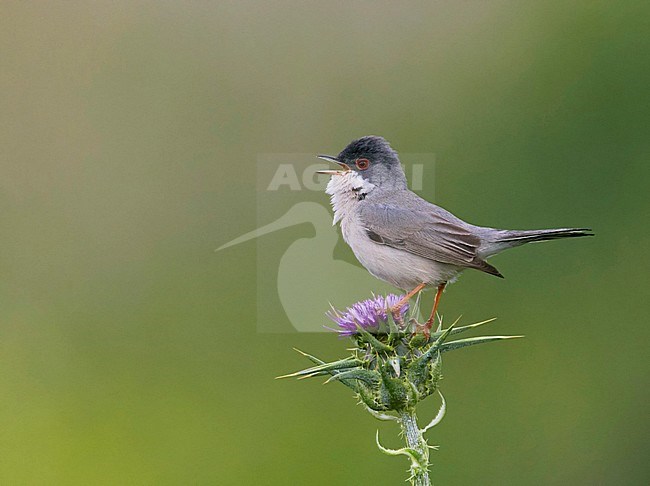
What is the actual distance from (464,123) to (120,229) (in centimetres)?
405

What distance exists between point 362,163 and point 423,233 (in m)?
0.72

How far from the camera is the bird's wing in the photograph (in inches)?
209

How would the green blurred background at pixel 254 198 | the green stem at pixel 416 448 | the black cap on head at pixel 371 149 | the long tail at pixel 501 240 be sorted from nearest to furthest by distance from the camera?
1. the green stem at pixel 416 448
2. the long tail at pixel 501 240
3. the black cap on head at pixel 371 149
4. the green blurred background at pixel 254 198

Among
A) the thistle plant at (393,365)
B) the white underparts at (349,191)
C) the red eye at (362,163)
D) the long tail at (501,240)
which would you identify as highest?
the red eye at (362,163)

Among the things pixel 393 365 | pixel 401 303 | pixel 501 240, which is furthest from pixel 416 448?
pixel 501 240

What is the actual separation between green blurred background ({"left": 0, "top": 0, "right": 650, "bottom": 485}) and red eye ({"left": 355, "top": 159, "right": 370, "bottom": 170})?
314 cm

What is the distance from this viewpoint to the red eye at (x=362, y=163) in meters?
5.86

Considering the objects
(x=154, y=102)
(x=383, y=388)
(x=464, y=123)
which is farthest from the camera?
(x=154, y=102)

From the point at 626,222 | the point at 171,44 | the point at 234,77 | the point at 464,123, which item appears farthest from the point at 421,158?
the point at 171,44

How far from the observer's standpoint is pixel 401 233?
5484 mm

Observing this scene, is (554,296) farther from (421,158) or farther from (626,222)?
(421,158)

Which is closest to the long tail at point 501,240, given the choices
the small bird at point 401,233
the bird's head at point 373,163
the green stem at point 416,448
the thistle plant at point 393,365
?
the small bird at point 401,233

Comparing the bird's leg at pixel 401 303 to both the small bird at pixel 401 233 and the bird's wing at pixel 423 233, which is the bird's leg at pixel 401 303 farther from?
the bird's wing at pixel 423 233

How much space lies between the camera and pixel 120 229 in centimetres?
1006
